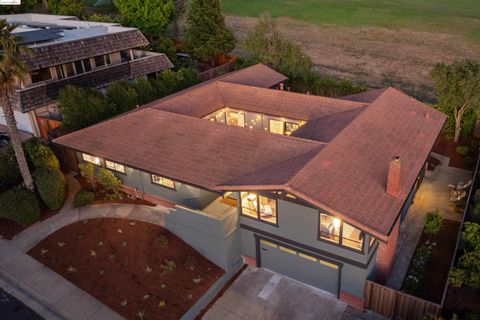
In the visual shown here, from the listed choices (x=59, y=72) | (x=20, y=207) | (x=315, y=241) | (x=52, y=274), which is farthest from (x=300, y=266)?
(x=59, y=72)

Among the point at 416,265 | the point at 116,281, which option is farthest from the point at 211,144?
the point at 416,265

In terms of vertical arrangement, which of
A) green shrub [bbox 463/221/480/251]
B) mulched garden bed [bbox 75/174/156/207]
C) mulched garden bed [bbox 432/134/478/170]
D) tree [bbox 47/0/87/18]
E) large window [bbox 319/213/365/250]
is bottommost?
mulched garden bed [bbox 432/134/478/170]

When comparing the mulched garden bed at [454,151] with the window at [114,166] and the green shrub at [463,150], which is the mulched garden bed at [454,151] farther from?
the window at [114,166]

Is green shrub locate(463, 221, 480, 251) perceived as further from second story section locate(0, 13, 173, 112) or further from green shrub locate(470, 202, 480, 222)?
second story section locate(0, 13, 173, 112)

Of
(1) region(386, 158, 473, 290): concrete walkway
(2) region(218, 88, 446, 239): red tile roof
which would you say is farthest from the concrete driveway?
(2) region(218, 88, 446, 239): red tile roof

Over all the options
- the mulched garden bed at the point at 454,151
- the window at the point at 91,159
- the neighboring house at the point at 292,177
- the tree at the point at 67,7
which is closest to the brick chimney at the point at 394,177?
the neighboring house at the point at 292,177

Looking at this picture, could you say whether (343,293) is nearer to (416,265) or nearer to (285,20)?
(416,265)
